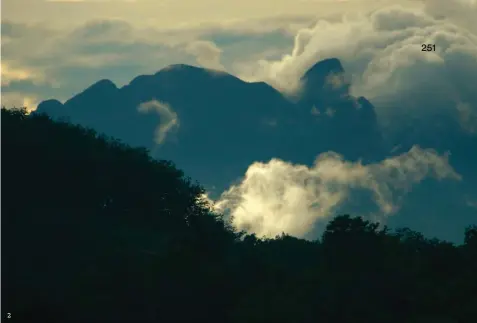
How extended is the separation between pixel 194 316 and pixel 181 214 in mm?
51937

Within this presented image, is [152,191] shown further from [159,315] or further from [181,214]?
[159,315]

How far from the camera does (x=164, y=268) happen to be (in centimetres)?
7406

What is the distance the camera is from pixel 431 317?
221 feet

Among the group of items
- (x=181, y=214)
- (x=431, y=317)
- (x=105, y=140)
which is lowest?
(x=431, y=317)

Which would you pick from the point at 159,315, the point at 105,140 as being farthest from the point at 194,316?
the point at 105,140

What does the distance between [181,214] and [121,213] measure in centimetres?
1178

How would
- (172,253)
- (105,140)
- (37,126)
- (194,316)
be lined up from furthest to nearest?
(105,140), (37,126), (172,253), (194,316)

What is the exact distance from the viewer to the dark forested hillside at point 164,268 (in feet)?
226

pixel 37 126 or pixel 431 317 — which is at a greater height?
pixel 37 126

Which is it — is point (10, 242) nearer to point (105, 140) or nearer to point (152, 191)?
point (152, 191)

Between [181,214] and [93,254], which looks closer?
[93,254]

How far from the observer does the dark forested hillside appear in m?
68.8

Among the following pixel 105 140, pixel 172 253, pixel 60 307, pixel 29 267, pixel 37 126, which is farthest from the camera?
pixel 105 140

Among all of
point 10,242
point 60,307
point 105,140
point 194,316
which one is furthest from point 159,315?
point 105,140
